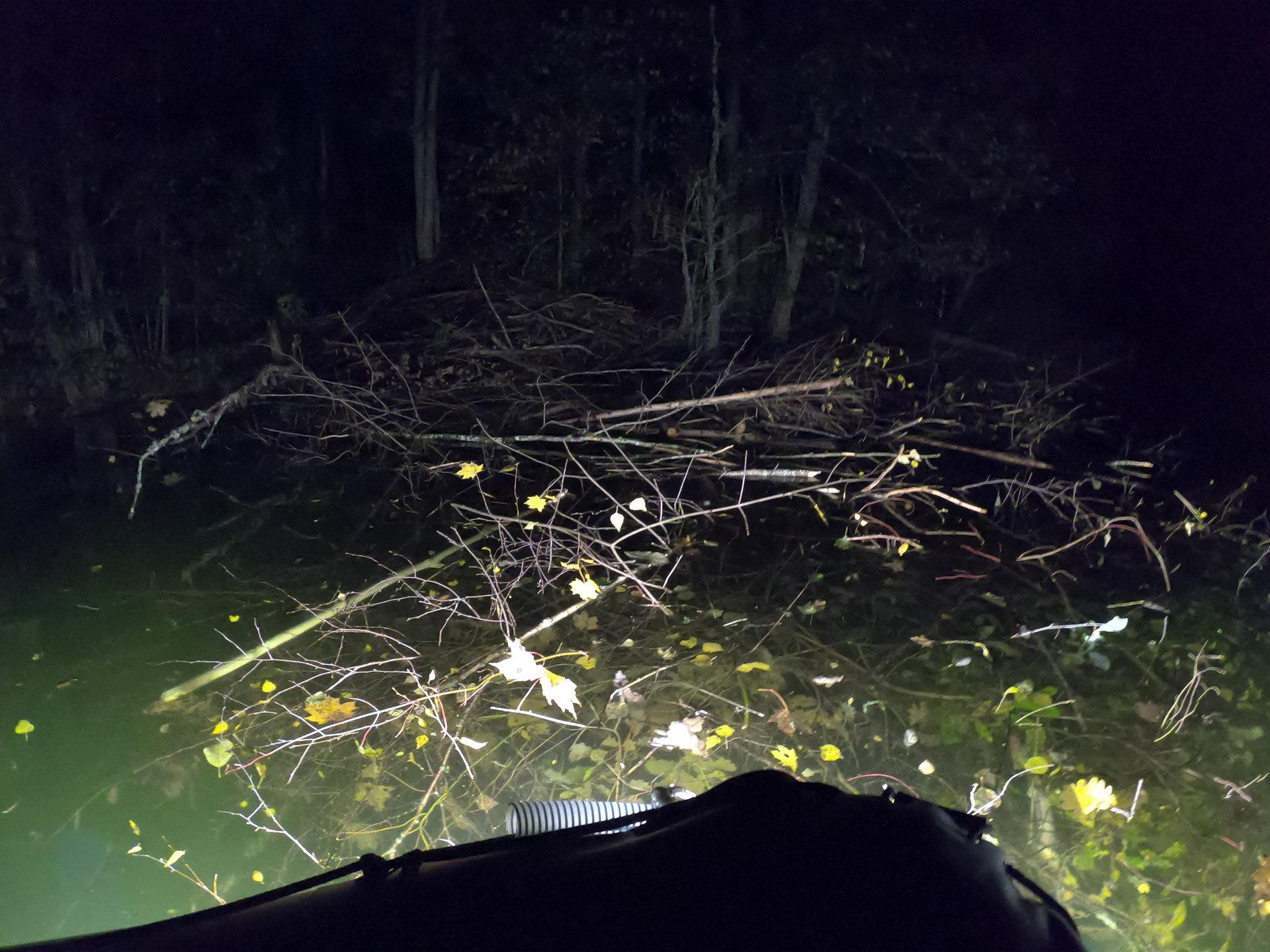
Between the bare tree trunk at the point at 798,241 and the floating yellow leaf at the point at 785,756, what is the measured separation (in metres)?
5.56

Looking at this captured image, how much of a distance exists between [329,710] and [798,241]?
6568mm

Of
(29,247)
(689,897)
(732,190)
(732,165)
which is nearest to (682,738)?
(689,897)

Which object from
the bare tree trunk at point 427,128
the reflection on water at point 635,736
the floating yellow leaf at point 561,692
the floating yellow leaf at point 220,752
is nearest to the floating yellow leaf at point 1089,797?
the reflection on water at point 635,736

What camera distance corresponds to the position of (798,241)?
27.2 ft

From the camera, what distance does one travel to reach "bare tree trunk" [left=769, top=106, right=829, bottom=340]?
795 centimetres

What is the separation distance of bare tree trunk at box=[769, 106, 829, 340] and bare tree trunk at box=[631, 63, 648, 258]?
1.53 meters

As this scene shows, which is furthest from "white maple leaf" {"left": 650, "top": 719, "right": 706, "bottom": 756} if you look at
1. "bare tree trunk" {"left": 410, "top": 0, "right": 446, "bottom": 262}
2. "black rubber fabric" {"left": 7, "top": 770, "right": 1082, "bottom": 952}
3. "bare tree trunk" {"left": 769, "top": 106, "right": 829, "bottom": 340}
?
"bare tree trunk" {"left": 410, "top": 0, "right": 446, "bottom": 262}

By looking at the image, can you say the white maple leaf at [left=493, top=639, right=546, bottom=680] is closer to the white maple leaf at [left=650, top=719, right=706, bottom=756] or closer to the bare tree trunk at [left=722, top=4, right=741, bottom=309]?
the white maple leaf at [left=650, top=719, right=706, bottom=756]

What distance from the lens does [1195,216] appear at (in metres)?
7.39

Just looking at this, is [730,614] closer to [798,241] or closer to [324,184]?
[798,241]

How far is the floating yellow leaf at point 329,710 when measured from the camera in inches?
122

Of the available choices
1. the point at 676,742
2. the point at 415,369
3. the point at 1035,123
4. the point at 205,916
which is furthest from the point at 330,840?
the point at 1035,123

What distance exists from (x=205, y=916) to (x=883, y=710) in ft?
8.52

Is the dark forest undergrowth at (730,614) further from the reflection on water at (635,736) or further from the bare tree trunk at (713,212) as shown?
the bare tree trunk at (713,212)
